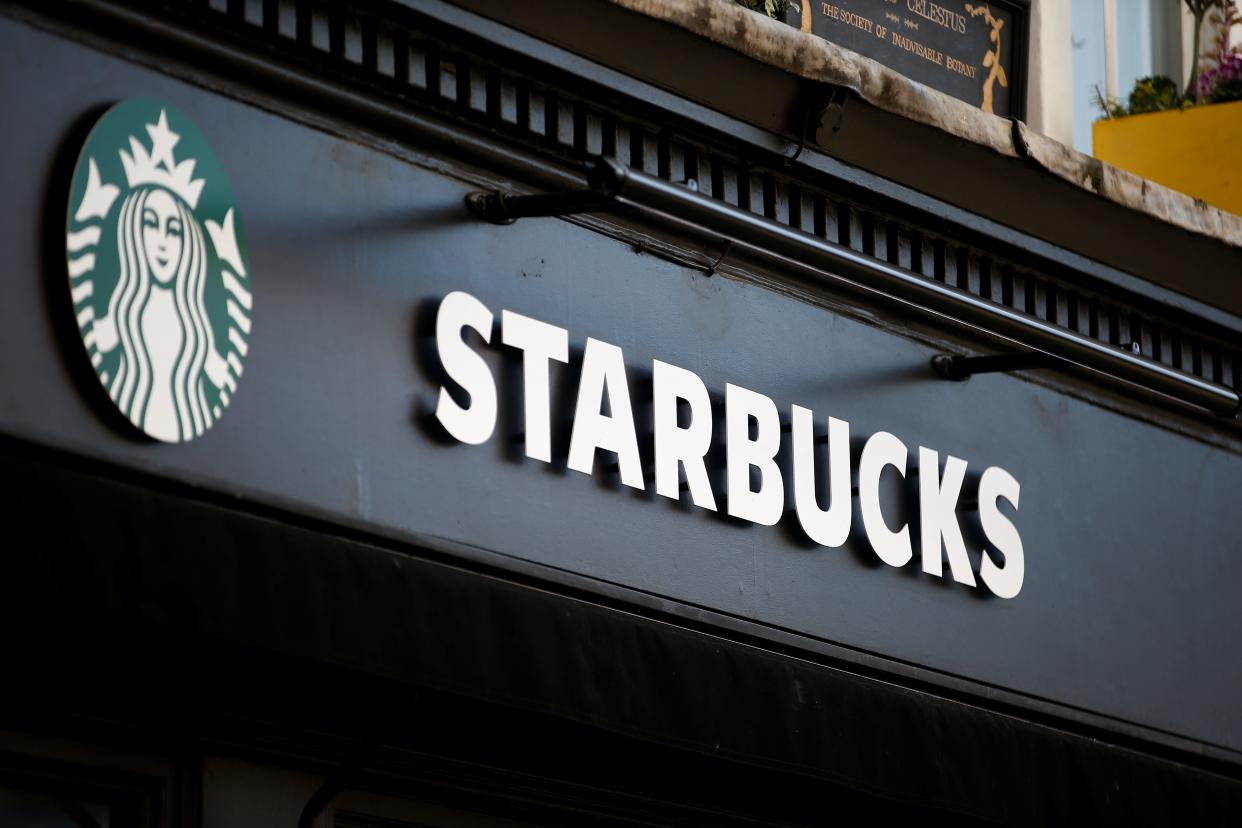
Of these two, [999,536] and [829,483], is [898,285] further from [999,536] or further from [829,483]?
[999,536]

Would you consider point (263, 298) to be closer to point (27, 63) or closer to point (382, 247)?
point (382, 247)

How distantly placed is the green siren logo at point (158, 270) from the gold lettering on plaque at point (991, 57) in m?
4.35

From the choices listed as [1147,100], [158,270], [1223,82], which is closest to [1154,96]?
[1147,100]

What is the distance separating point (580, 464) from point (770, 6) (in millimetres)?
2298

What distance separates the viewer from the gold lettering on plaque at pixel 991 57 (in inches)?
358

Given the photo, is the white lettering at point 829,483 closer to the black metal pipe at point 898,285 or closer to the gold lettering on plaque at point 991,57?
the black metal pipe at point 898,285

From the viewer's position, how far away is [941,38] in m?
8.94

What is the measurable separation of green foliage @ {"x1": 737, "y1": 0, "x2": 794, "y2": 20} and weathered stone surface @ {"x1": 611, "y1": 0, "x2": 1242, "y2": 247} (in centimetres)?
43

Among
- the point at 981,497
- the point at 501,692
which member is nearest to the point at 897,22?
the point at 981,497

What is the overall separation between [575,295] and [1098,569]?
111 inches

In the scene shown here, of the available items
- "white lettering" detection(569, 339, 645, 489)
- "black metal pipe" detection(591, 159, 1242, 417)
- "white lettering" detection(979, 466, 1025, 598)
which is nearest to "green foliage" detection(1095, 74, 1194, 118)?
"black metal pipe" detection(591, 159, 1242, 417)

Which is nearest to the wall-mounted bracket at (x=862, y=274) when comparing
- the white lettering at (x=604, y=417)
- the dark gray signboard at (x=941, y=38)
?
the white lettering at (x=604, y=417)

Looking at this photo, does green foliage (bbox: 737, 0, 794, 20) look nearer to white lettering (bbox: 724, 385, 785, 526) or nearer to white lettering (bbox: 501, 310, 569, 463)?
white lettering (bbox: 724, 385, 785, 526)

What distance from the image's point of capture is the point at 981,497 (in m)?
7.89
